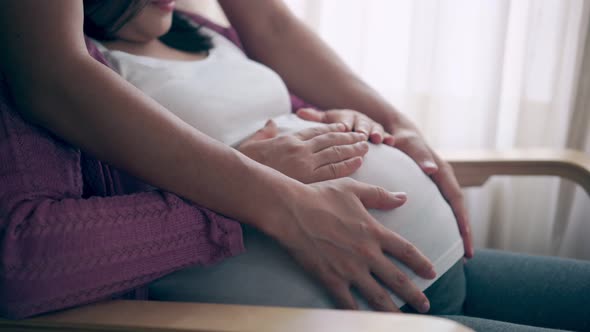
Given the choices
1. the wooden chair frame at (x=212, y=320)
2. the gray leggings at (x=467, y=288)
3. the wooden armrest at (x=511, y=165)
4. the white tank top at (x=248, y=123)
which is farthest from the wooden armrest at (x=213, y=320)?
the wooden armrest at (x=511, y=165)

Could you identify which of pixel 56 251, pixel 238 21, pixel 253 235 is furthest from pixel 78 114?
pixel 238 21

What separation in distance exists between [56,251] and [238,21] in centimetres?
79

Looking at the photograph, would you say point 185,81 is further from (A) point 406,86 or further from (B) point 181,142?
(A) point 406,86

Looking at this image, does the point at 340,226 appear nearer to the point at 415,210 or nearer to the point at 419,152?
the point at 415,210

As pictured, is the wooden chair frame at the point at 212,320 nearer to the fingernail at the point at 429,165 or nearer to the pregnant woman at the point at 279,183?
the pregnant woman at the point at 279,183

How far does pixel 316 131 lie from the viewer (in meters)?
0.87

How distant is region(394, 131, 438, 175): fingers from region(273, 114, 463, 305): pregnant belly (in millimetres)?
30

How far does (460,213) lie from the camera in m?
0.97

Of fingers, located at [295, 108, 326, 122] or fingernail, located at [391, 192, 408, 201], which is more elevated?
fingers, located at [295, 108, 326, 122]

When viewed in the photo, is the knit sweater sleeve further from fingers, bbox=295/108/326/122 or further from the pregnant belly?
fingers, bbox=295/108/326/122

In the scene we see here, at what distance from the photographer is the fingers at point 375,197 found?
2.46 feet

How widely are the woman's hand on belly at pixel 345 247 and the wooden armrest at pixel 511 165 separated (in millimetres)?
501

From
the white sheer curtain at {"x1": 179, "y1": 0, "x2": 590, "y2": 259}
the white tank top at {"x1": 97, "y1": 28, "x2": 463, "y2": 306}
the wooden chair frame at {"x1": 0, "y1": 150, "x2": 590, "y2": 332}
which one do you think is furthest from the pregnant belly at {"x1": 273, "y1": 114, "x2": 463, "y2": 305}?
the white sheer curtain at {"x1": 179, "y1": 0, "x2": 590, "y2": 259}

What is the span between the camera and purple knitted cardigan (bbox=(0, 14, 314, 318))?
581mm
